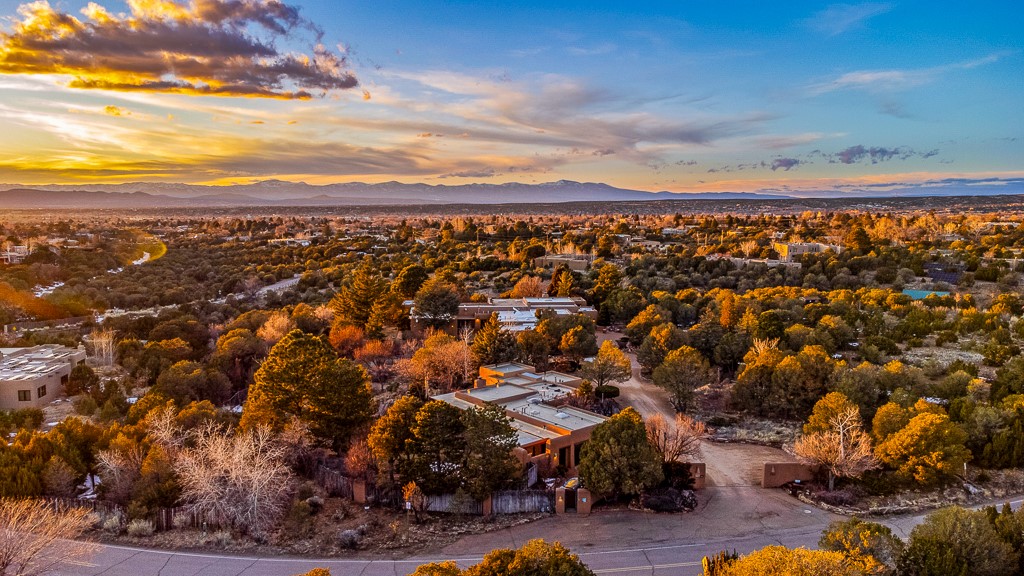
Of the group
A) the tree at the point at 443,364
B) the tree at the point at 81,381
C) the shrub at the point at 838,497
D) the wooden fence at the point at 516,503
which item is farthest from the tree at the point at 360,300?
the shrub at the point at 838,497

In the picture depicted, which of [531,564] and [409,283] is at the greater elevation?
[409,283]

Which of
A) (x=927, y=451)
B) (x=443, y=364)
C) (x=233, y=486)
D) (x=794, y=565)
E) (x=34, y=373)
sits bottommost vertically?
(x=927, y=451)

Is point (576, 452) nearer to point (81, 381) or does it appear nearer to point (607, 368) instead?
point (607, 368)

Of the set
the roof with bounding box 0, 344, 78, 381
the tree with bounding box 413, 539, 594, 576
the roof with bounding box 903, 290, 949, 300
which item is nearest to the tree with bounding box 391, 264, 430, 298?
the roof with bounding box 0, 344, 78, 381

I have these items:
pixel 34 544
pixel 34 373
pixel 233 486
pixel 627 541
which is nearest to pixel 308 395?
pixel 233 486

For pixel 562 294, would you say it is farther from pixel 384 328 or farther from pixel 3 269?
pixel 3 269

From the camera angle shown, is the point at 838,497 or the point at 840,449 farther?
the point at 840,449

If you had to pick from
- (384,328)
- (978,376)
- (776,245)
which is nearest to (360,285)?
(384,328)
